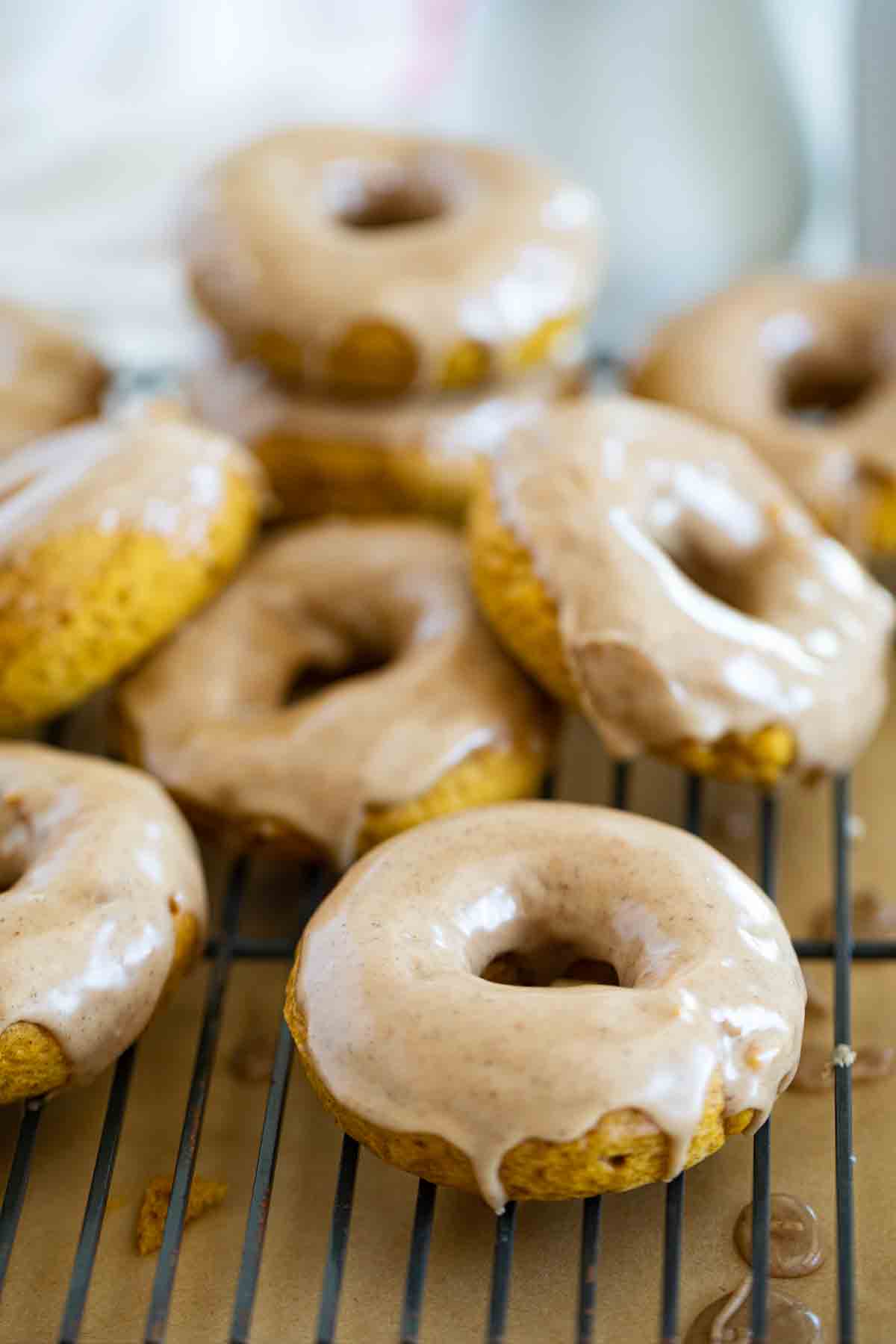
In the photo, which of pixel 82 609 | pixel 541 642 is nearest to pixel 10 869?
pixel 82 609

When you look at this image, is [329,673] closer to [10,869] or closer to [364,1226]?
[10,869]

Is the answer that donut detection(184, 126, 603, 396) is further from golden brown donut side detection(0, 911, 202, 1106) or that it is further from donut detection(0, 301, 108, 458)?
golden brown donut side detection(0, 911, 202, 1106)

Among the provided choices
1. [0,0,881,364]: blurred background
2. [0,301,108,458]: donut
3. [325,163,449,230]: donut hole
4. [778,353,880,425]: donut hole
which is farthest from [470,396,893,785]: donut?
[0,0,881,364]: blurred background

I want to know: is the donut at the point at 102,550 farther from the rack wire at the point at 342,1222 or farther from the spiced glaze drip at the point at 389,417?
the rack wire at the point at 342,1222

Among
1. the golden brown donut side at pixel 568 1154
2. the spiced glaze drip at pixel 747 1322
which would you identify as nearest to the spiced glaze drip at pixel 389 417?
the golden brown donut side at pixel 568 1154

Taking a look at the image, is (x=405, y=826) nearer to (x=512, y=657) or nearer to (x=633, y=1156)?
(x=512, y=657)
